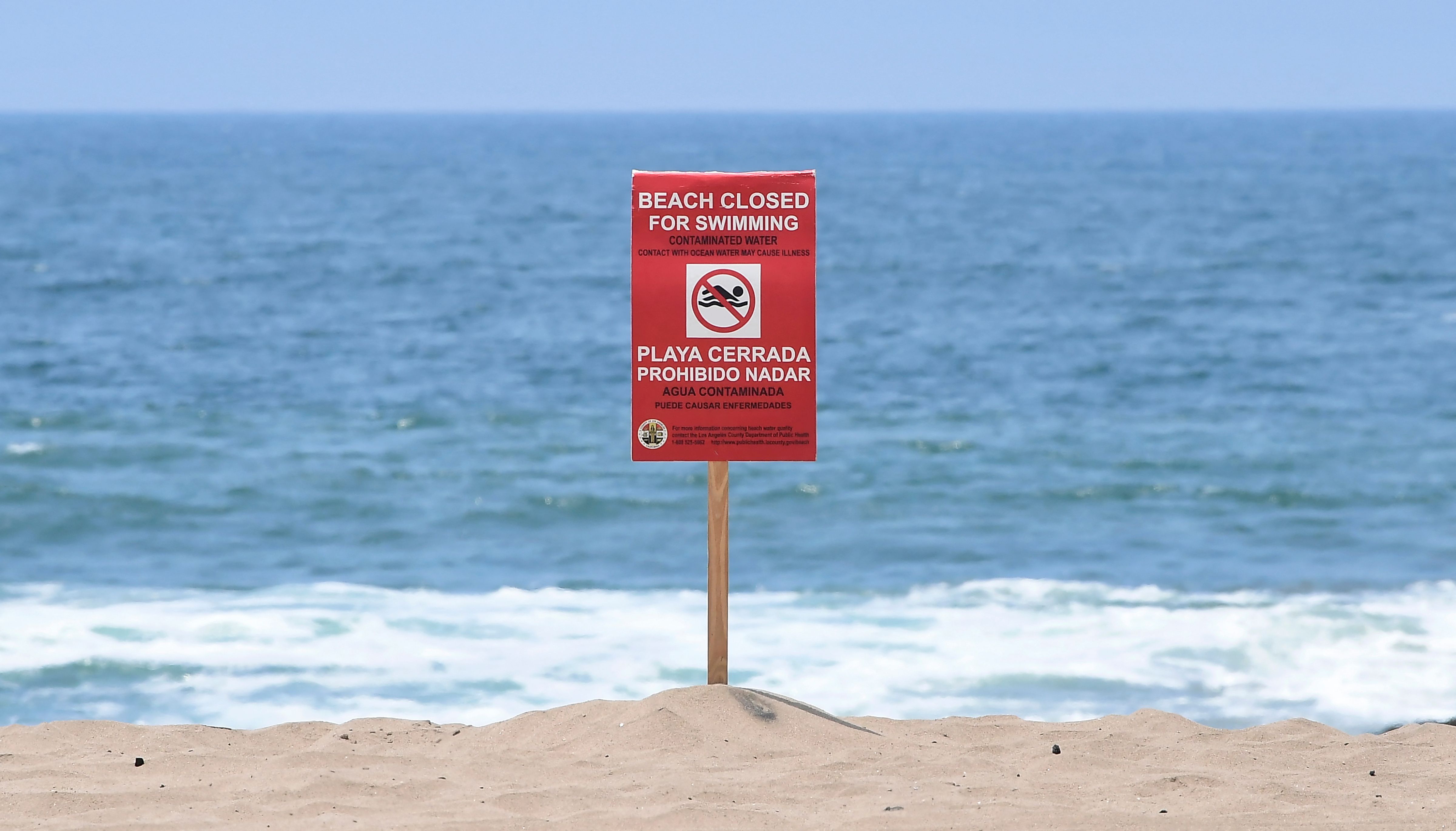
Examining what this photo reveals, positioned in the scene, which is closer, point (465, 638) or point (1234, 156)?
point (465, 638)

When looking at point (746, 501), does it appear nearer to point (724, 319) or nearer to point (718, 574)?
point (718, 574)

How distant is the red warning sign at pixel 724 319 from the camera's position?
20.0 feet

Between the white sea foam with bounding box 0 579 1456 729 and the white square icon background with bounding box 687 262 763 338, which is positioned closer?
the white square icon background with bounding box 687 262 763 338

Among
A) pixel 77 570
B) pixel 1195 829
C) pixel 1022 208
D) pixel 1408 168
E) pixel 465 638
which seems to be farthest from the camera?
pixel 1408 168

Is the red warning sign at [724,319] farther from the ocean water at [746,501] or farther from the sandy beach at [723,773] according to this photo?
the ocean water at [746,501]

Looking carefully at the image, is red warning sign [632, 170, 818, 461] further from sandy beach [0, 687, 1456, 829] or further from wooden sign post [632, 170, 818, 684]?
sandy beach [0, 687, 1456, 829]

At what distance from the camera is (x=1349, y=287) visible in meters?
35.4

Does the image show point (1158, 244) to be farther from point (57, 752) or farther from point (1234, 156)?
point (1234, 156)

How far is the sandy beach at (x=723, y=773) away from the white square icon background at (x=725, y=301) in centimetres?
154

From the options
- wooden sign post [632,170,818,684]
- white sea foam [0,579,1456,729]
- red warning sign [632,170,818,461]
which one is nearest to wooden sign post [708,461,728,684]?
wooden sign post [632,170,818,684]

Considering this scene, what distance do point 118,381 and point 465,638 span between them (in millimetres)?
13667

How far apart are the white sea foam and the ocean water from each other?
39 mm

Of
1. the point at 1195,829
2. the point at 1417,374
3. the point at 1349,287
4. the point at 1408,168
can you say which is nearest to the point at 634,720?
the point at 1195,829

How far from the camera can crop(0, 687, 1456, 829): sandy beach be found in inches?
198
